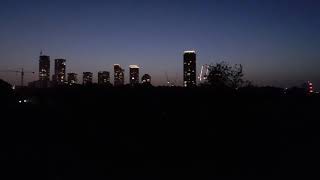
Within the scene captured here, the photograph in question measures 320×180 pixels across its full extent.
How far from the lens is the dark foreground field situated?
20981mm

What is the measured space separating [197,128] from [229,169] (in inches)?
193

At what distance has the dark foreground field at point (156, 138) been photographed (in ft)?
68.8

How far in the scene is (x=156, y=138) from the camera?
25094 mm

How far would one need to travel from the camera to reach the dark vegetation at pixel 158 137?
21044mm

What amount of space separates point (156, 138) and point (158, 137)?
0.56 ft

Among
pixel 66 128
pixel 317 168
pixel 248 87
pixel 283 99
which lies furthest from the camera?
pixel 283 99

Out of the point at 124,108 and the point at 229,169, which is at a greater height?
the point at 124,108

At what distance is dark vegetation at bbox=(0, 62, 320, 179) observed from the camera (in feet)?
69.0

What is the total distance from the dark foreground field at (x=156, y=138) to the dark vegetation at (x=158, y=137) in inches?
2.2

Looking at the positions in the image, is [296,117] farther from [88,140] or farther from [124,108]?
[88,140]

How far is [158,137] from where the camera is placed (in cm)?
2519

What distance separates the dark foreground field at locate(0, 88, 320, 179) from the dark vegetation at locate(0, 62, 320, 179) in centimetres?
6

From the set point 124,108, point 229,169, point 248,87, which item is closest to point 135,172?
point 229,169

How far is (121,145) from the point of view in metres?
24.2
